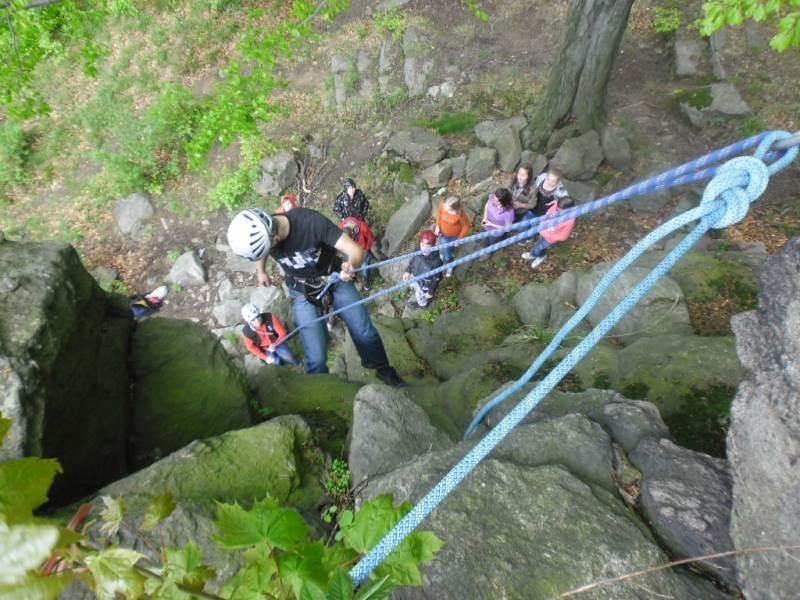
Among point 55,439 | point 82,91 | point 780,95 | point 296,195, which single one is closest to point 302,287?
point 55,439

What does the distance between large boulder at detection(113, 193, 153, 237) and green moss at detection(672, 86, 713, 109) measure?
419 inches

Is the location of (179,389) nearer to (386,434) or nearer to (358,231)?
(386,434)

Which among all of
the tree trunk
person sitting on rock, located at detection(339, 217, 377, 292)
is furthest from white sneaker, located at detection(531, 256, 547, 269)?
person sitting on rock, located at detection(339, 217, 377, 292)

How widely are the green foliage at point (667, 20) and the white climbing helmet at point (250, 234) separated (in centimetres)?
793

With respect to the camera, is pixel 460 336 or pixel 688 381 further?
pixel 460 336

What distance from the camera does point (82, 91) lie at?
12.6 meters

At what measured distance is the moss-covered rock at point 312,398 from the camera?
4016 millimetres

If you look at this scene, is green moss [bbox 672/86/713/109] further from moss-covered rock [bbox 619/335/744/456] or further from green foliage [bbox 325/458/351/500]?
green foliage [bbox 325/458/351/500]

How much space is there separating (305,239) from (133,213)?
26.9 ft

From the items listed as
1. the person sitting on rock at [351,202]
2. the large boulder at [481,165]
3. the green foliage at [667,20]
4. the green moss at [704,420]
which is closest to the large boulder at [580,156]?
the large boulder at [481,165]

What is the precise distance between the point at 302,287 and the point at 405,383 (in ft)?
5.14

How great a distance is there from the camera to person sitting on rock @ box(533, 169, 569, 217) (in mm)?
5637

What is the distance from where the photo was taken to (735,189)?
1.77 meters

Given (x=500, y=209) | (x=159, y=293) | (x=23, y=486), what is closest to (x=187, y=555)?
(x=23, y=486)
